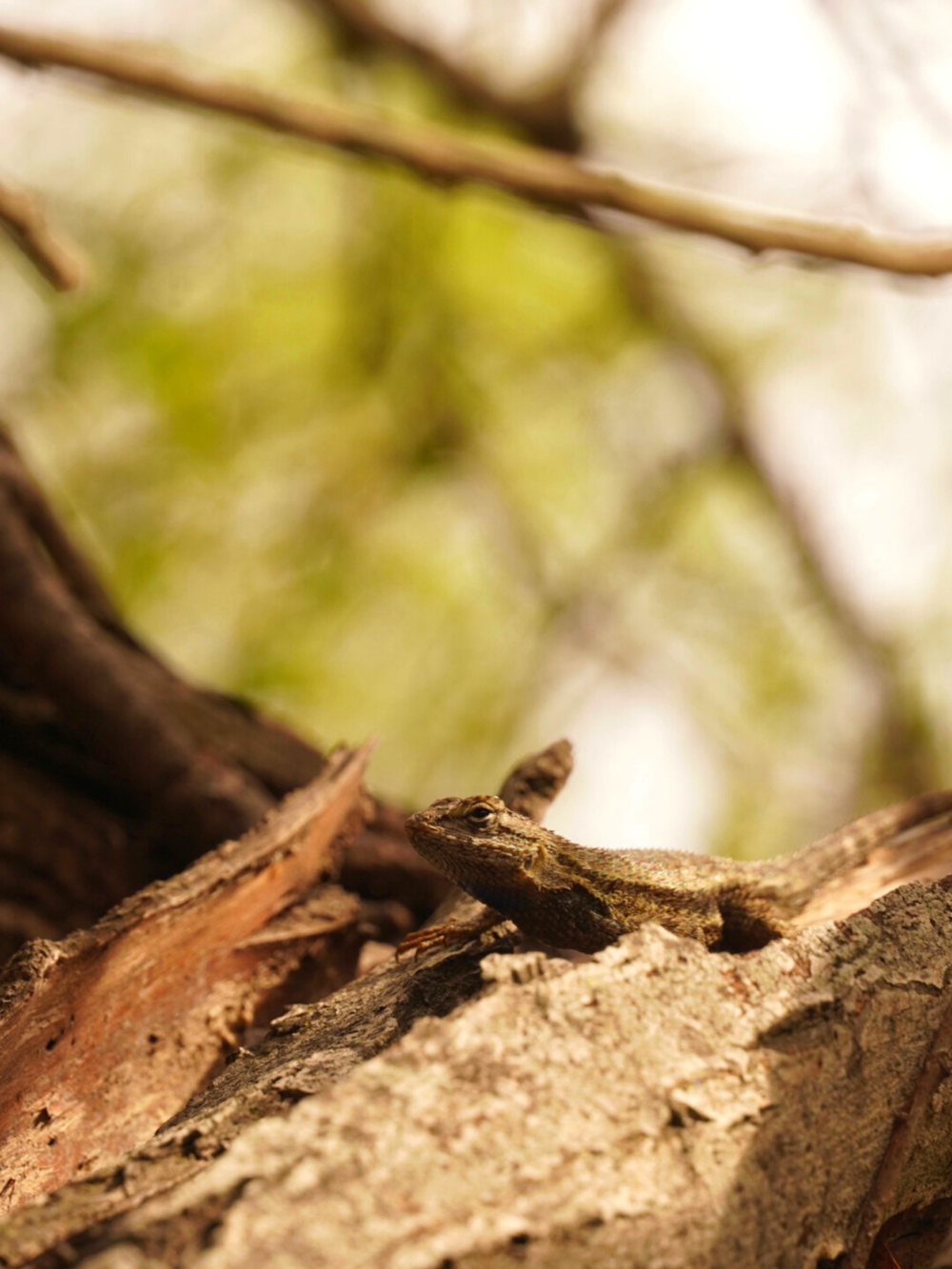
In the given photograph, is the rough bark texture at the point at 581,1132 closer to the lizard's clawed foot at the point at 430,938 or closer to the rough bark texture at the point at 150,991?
the rough bark texture at the point at 150,991

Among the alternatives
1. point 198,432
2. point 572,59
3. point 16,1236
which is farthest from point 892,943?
point 572,59

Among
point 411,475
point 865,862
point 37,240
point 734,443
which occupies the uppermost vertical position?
point 734,443

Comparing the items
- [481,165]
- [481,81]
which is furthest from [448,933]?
[481,81]

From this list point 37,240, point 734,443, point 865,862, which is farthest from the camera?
point 734,443

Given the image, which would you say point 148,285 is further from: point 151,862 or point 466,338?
point 151,862

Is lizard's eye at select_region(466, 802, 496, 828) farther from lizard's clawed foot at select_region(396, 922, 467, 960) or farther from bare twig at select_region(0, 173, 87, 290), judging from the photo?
bare twig at select_region(0, 173, 87, 290)

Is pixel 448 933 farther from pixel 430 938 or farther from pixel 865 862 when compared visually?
pixel 865 862

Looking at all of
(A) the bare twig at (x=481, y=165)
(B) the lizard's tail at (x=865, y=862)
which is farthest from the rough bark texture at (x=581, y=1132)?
(A) the bare twig at (x=481, y=165)
